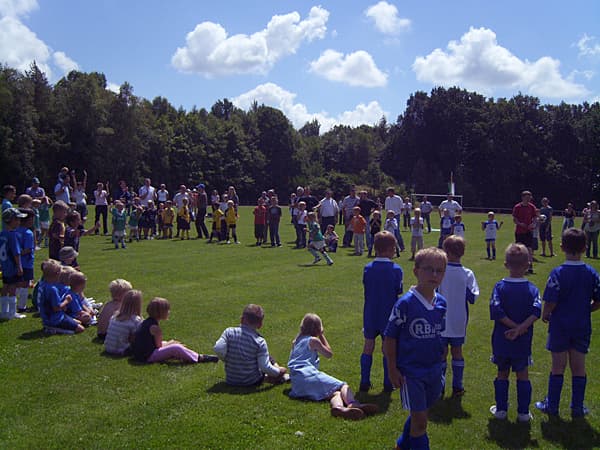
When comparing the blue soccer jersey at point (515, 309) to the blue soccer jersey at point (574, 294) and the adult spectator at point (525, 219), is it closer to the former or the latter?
the blue soccer jersey at point (574, 294)

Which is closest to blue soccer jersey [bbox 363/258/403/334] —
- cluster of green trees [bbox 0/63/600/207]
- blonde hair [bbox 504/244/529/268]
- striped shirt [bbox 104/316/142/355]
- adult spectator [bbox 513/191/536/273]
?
blonde hair [bbox 504/244/529/268]

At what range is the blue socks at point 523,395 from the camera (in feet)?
18.4

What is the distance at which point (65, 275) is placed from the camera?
9.17 metres

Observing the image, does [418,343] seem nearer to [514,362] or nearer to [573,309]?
[514,362]

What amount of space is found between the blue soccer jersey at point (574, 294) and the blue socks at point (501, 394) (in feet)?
2.95

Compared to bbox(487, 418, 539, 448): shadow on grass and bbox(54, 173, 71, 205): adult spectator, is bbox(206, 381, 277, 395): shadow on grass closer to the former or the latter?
bbox(487, 418, 539, 448): shadow on grass

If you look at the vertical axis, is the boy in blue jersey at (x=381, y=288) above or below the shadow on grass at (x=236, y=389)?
above

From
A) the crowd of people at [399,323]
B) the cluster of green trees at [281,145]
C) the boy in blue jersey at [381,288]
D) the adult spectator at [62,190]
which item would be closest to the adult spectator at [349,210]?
the adult spectator at [62,190]

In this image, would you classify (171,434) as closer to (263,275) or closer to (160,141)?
(263,275)

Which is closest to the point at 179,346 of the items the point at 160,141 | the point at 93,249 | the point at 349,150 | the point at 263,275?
the point at 263,275

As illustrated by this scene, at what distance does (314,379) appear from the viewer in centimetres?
619

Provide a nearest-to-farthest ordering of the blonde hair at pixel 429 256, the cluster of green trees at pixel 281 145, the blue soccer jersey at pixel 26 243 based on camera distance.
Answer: the blonde hair at pixel 429 256, the blue soccer jersey at pixel 26 243, the cluster of green trees at pixel 281 145

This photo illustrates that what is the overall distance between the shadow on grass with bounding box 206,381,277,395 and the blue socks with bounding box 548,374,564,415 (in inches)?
123

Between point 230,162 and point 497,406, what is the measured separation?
239ft
